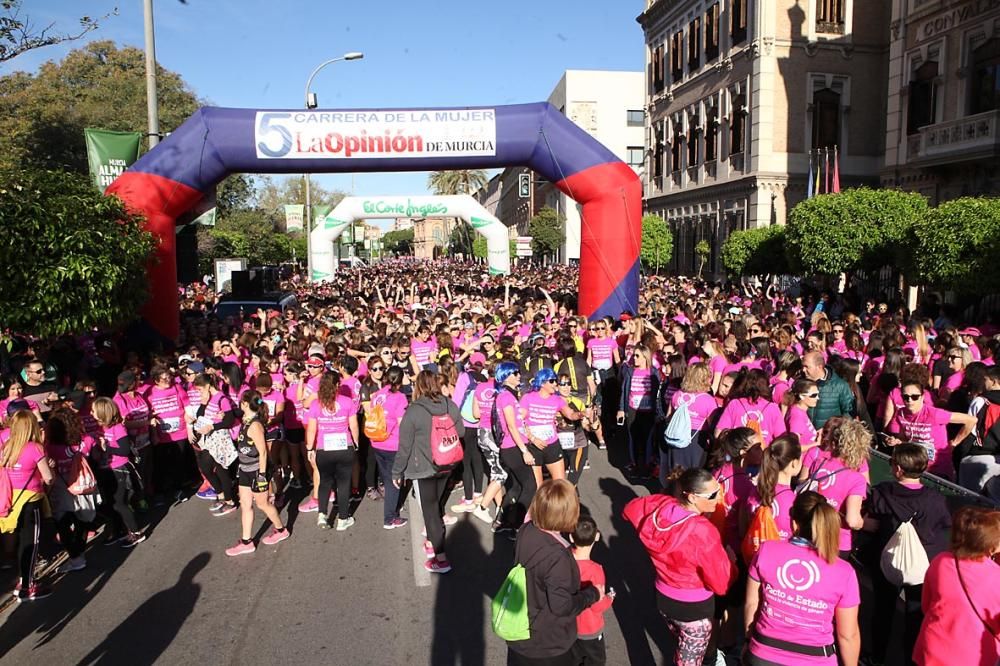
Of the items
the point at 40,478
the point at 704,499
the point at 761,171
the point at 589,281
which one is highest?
the point at 761,171

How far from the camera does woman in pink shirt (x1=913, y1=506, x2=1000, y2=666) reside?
125 inches

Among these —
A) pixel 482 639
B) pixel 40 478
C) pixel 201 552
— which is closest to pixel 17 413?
pixel 40 478

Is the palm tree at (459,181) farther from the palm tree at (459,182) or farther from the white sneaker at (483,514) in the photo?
the white sneaker at (483,514)

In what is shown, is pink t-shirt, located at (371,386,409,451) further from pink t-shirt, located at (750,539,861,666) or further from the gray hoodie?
pink t-shirt, located at (750,539,861,666)

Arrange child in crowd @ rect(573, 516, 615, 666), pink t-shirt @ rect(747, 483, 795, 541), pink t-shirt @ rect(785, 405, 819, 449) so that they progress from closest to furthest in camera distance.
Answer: child in crowd @ rect(573, 516, 615, 666)
pink t-shirt @ rect(747, 483, 795, 541)
pink t-shirt @ rect(785, 405, 819, 449)

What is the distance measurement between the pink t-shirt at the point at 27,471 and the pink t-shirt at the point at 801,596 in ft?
16.9

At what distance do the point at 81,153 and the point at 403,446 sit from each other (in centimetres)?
3895

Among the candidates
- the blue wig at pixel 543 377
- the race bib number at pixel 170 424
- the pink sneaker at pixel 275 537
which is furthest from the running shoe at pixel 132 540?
the blue wig at pixel 543 377

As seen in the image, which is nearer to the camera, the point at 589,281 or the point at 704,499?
the point at 704,499

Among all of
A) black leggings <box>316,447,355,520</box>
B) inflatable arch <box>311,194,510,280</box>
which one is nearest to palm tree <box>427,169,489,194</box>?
inflatable arch <box>311,194,510,280</box>

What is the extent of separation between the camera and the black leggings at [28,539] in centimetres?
555

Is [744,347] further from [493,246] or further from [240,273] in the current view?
[240,273]

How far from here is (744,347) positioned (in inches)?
319

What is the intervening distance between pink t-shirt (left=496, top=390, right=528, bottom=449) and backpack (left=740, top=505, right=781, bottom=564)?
2562 mm
